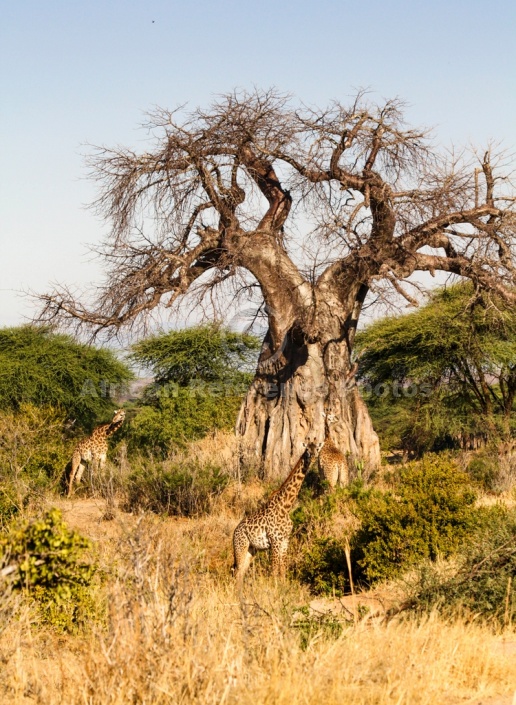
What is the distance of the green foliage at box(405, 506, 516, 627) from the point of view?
5.89 metres

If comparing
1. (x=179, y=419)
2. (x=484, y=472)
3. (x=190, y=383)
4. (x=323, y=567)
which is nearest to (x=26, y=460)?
(x=323, y=567)

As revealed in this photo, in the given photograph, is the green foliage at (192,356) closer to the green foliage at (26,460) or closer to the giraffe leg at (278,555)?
the green foliage at (26,460)

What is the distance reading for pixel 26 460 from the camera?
12.4m

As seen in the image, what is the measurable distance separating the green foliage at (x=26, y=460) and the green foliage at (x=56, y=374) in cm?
330

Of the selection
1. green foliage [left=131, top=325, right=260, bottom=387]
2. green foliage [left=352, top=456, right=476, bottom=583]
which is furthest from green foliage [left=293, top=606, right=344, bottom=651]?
green foliage [left=131, top=325, right=260, bottom=387]

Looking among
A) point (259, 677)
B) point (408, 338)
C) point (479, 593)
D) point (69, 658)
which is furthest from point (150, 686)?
point (408, 338)

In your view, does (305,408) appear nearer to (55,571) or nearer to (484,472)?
(484,472)

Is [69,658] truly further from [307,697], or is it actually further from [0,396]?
[0,396]

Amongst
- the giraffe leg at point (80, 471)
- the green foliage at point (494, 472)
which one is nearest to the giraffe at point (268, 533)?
the green foliage at point (494, 472)

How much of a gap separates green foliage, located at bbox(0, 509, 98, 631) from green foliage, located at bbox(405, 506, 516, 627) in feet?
7.76

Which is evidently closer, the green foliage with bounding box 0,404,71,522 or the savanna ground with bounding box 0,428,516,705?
the savanna ground with bounding box 0,428,516,705

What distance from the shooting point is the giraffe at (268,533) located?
8203mm

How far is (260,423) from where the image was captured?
14875 millimetres

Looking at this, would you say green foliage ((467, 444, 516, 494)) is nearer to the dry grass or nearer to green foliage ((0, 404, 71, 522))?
green foliage ((0, 404, 71, 522))
